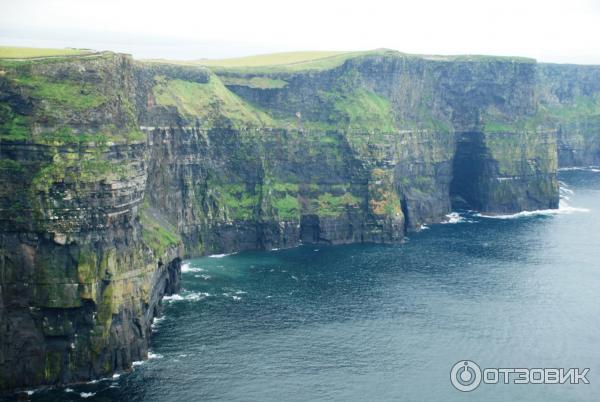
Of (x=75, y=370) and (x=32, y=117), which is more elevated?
(x=32, y=117)

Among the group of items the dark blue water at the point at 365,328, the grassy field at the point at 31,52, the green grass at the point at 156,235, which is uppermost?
the grassy field at the point at 31,52

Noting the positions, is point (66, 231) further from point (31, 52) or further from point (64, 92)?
point (31, 52)

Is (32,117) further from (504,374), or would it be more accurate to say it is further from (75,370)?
(504,374)

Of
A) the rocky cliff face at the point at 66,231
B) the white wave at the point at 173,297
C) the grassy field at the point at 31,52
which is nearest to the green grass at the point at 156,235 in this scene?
the white wave at the point at 173,297

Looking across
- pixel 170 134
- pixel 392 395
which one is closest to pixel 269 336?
pixel 392 395

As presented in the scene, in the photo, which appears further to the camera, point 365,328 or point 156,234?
point 156,234

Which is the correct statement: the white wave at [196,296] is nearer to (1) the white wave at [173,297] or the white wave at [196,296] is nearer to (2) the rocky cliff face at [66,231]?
(1) the white wave at [173,297]

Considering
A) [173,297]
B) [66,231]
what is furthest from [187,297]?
[66,231]
